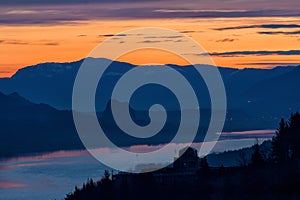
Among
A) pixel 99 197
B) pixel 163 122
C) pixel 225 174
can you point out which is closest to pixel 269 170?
pixel 225 174

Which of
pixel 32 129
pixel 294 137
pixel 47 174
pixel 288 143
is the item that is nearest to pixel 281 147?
pixel 288 143

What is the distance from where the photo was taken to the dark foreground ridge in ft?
114

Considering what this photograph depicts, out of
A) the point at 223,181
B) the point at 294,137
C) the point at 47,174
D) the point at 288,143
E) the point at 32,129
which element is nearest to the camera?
the point at 223,181

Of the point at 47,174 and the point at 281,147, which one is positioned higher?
the point at 47,174

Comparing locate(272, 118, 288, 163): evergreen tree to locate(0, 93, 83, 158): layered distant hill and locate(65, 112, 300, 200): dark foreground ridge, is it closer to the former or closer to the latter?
locate(65, 112, 300, 200): dark foreground ridge

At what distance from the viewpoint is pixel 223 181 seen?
125 ft

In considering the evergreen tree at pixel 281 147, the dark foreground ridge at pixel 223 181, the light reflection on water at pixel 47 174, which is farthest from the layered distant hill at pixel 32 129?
the evergreen tree at pixel 281 147

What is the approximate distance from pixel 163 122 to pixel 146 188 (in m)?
121

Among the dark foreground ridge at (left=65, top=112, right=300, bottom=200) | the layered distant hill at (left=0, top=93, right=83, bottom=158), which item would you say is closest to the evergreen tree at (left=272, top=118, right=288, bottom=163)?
the dark foreground ridge at (left=65, top=112, right=300, bottom=200)

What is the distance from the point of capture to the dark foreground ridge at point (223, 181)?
34.8 metres

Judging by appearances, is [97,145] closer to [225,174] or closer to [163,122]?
[163,122]

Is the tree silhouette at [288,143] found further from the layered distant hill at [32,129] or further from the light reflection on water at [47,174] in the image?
the layered distant hill at [32,129]

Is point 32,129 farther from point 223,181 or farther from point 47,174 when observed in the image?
point 223,181

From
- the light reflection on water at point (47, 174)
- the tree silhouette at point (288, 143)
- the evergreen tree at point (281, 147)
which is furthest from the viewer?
the light reflection on water at point (47, 174)
